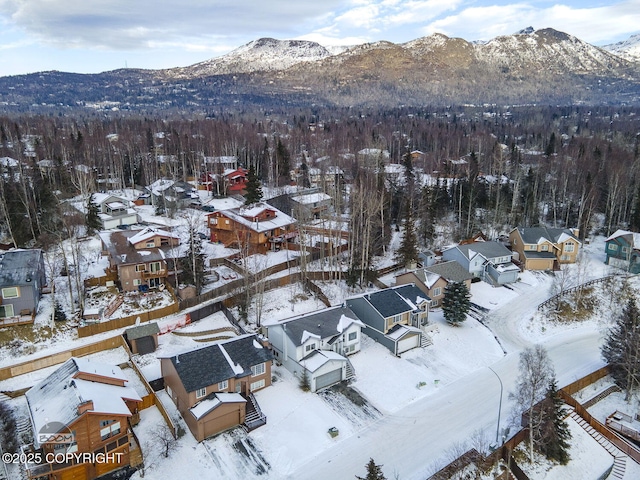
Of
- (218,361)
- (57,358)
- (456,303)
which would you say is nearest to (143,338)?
(57,358)

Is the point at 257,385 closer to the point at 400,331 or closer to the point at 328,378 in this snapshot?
the point at 328,378

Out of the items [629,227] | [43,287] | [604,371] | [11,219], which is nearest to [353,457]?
[604,371]

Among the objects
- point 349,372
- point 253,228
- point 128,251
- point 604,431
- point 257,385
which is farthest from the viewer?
point 253,228

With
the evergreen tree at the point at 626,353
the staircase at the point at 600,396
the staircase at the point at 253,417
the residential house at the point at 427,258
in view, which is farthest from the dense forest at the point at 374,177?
the staircase at the point at 600,396

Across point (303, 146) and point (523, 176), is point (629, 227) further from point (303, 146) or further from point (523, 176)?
point (303, 146)

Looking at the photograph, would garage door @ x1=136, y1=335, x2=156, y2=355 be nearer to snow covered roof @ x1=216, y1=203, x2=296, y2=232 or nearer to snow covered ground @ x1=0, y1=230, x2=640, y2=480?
snow covered ground @ x1=0, y1=230, x2=640, y2=480

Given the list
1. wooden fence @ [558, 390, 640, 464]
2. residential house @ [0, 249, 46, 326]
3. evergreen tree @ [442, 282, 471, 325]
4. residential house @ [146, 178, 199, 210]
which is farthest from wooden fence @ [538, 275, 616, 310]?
residential house @ [146, 178, 199, 210]
